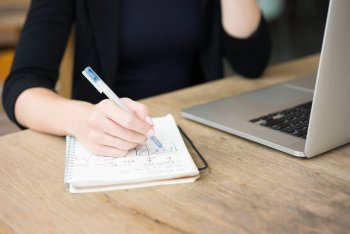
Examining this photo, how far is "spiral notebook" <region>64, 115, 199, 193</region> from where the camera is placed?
66cm

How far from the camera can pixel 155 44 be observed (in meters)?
1.29

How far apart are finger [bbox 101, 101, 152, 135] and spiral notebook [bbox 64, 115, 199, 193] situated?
0.16 feet

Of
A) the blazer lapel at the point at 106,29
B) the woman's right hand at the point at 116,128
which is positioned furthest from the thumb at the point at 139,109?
the blazer lapel at the point at 106,29

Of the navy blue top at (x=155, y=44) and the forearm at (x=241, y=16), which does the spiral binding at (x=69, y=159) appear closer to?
the navy blue top at (x=155, y=44)

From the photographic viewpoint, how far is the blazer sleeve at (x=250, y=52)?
1229 mm

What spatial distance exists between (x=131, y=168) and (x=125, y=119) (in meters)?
0.07

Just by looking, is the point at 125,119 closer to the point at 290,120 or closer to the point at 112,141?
the point at 112,141

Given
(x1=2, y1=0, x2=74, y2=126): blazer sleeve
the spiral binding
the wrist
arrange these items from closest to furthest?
1. the spiral binding
2. the wrist
3. (x1=2, y1=0, x2=74, y2=126): blazer sleeve

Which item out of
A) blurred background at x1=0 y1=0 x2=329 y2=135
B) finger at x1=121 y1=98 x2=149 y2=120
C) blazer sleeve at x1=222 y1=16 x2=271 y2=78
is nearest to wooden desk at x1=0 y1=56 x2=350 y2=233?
finger at x1=121 y1=98 x2=149 y2=120

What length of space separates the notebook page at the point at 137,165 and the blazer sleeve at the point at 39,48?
0.94 ft

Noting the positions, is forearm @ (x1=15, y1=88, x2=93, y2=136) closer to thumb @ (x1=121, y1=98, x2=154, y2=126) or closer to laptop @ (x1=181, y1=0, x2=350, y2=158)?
thumb @ (x1=121, y1=98, x2=154, y2=126)

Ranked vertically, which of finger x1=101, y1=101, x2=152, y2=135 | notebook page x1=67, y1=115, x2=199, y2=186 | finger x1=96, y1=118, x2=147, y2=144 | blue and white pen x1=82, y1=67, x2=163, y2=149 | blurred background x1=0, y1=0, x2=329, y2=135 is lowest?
blurred background x1=0, y1=0, x2=329, y2=135

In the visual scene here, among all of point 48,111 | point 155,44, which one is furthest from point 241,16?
point 48,111

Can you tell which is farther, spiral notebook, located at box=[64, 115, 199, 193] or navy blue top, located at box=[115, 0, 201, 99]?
navy blue top, located at box=[115, 0, 201, 99]
